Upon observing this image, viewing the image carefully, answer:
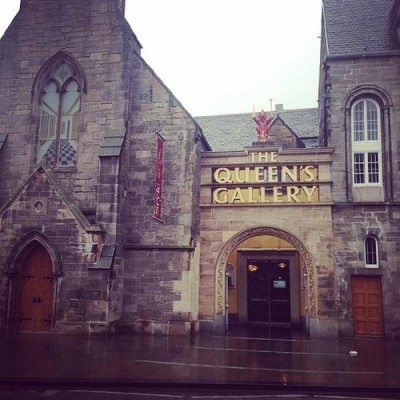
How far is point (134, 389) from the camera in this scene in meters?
8.75

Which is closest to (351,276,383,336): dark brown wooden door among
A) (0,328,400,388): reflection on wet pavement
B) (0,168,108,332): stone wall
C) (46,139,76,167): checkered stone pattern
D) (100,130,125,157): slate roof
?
(0,328,400,388): reflection on wet pavement

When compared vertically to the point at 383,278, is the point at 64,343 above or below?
below

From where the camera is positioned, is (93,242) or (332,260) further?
(332,260)

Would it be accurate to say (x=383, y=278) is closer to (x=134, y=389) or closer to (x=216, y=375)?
(x=216, y=375)

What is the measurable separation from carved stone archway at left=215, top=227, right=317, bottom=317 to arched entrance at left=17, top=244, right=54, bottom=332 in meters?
6.58

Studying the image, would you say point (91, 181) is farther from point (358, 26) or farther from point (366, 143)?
point (358, 26)

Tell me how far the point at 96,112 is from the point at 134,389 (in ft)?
40.1

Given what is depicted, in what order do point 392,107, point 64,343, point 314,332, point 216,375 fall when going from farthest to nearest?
1. point 392,107
2. point 314,332
3. point 64,343
4. point 216,375

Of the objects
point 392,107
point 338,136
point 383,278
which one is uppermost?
point 392,107

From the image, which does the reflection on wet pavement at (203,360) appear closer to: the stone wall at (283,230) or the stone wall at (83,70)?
the stone wall at (283,230)

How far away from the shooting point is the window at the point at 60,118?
1850 centimetres

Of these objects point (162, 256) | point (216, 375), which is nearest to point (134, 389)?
point (216, 375)

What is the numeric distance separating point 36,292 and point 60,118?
23.5 ft

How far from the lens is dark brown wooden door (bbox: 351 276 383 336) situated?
57.2 feet
